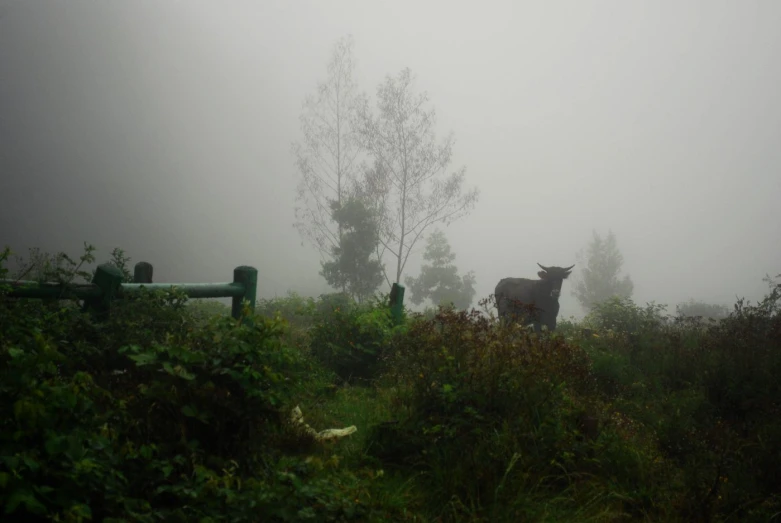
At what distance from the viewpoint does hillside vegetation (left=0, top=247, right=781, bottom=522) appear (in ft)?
6.93

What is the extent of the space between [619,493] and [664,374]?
14.3ft

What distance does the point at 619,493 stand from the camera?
3.53 metres

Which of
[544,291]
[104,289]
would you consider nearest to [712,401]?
Result: [104,289]

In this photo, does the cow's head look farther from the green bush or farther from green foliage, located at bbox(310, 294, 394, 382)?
the green bush

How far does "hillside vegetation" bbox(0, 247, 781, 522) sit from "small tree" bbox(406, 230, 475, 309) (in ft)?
83.5

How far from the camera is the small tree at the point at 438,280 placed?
104 feet

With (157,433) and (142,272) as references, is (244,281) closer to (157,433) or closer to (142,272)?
(142,272)

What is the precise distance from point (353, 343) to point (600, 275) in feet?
135

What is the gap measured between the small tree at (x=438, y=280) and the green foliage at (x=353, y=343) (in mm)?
23941

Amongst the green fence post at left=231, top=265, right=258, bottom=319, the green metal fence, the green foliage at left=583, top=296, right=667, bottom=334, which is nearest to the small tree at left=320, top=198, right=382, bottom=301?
the green foliage at left=583, top=296, right=667, bottom=334

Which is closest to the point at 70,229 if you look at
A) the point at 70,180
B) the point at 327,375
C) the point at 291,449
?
the point at 70,180

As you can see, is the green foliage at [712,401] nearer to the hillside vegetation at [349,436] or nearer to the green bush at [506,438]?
the hillside vegetation at [349,436]

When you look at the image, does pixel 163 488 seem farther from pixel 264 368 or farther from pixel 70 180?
pixel 70 180

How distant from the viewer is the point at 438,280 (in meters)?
31.8
